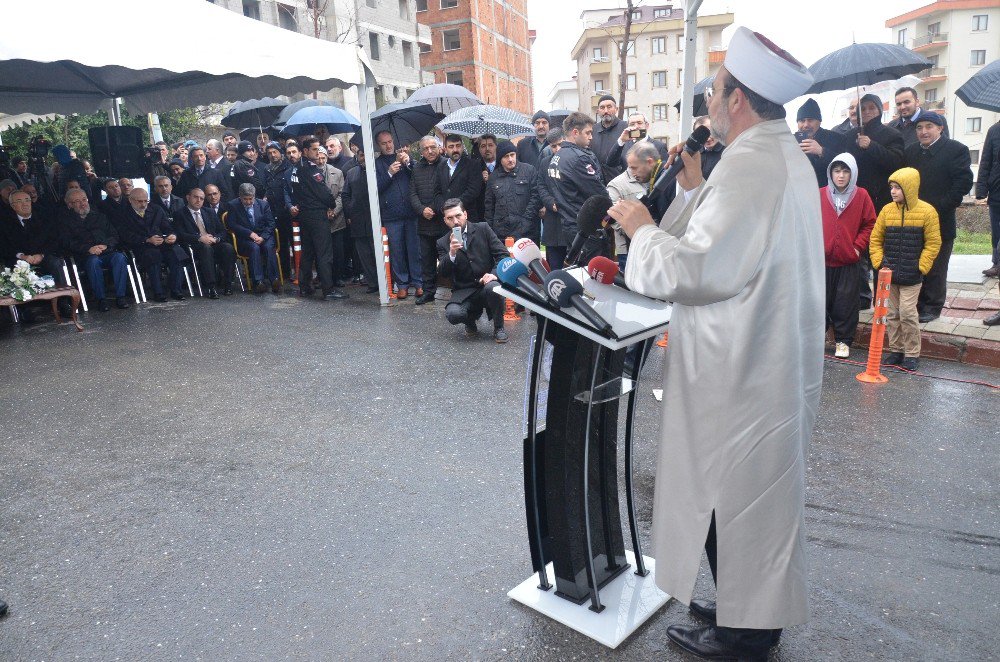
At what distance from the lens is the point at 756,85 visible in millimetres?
2219

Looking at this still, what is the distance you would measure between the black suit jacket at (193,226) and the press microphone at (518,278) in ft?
32.4

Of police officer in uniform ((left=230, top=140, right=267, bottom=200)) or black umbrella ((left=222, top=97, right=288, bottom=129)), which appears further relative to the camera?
Result: black umbrella ((left=222, top=97, right=288, bottom=129))

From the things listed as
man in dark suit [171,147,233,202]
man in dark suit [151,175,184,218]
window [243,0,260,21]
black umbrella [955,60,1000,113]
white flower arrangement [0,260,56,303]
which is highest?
window [243,0,260,21]

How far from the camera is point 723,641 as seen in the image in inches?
103

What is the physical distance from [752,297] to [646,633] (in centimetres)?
147

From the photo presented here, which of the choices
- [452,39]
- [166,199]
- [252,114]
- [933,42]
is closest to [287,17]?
[452,39]

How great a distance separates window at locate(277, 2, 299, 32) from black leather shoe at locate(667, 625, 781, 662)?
37907 millimetres

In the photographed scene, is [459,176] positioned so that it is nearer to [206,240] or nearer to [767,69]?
[206,240]

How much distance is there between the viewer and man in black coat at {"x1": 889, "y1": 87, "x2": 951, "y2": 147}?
26.9 ft

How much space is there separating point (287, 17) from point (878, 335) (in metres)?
37.5

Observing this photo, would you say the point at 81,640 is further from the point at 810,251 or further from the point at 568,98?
the point at 568,98

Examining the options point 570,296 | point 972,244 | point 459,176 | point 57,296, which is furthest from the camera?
point 972,244

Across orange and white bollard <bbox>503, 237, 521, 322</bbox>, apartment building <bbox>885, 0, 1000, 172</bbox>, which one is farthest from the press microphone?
apartment building <bbox>885, 0, 1000, 172</bbox>

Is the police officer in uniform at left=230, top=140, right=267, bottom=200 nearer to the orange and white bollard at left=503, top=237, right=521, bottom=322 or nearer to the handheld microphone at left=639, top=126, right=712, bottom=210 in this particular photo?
the orange and white bollard at left=503, top=237, right=521, bottom=322
